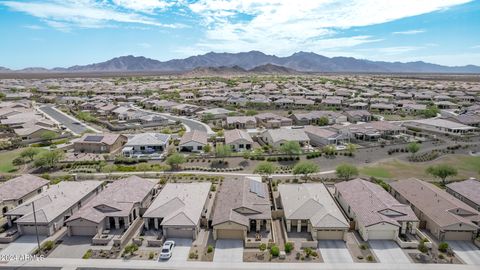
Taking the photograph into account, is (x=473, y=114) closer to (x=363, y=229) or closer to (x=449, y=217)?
(x=449, y=217)

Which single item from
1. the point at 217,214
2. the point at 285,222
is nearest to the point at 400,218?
the point at 285,222


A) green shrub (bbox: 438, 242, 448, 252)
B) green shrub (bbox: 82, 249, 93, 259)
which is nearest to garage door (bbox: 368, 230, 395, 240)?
green shrub (bbox: 438, 242, 448, 252)

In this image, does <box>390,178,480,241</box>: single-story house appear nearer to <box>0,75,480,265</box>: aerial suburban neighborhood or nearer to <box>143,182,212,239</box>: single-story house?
<box>0,75,480,265</box>: aerial suburban neighborhood

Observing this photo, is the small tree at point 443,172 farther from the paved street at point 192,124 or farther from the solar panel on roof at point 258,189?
the paved street at point 192,124

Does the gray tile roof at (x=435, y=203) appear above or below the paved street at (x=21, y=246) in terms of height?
above

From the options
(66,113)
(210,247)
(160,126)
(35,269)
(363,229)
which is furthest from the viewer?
(66,113)

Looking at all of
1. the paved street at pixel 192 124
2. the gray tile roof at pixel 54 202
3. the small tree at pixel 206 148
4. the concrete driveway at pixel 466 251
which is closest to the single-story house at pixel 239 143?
the small tree at pixel 206 148
